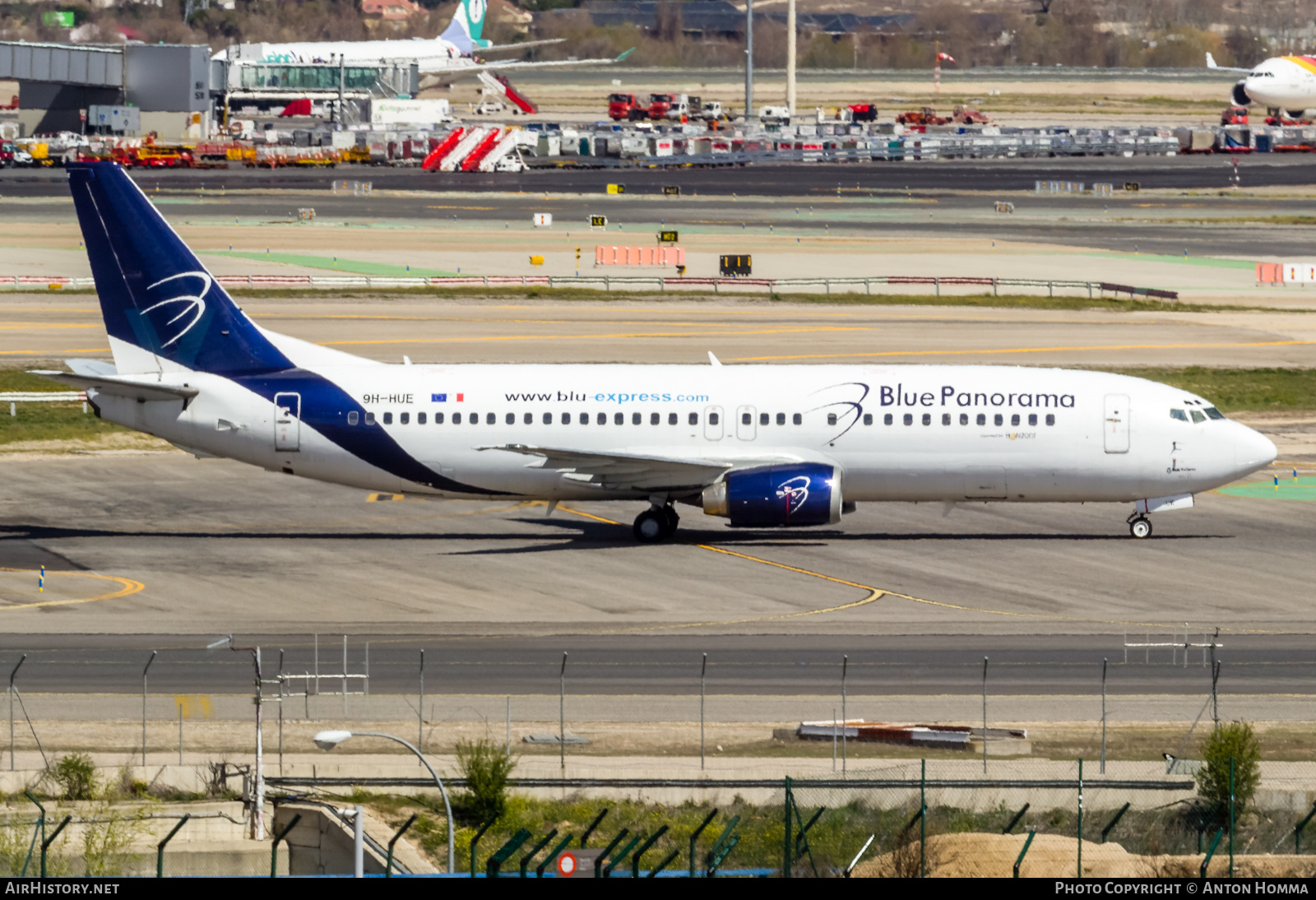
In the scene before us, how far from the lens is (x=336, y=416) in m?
57.1

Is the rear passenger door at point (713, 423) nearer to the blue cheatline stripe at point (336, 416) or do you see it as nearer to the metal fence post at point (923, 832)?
the blue cheatline stripe at point (336, 416)

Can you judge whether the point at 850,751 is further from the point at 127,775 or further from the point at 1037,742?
the point at 127,775

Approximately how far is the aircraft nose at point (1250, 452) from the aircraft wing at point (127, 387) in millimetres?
32056

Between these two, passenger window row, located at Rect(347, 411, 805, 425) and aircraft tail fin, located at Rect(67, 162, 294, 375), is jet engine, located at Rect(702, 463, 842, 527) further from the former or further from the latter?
aircraft tail fin, located at Rect(67, 162, 294, 375)

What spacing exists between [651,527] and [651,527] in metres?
0.03

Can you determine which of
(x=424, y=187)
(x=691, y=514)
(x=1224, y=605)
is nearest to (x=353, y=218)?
(x=424, y=187)

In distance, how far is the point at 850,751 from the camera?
37.4 m

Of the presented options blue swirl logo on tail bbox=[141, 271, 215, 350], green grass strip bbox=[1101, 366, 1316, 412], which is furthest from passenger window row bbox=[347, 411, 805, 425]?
green grass strip bbox=[1101, 366, 1316, 412]

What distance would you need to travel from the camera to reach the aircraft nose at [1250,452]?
57406mm

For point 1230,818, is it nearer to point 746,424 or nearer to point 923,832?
point 923,832

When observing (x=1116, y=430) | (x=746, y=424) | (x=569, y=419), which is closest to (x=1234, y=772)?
(x=1116, y=430)

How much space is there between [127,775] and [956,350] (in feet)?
211

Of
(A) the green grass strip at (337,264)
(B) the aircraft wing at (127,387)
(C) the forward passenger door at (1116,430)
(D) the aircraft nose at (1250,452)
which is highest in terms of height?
(A) the green grass strip at (337,264)

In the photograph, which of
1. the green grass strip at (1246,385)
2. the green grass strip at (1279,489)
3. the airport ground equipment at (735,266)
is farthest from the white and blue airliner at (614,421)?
the airport ground equipment at (735,266)
